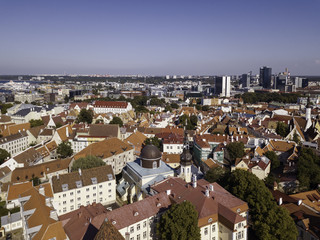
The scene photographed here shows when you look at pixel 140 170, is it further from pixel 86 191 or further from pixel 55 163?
pixel 55 163

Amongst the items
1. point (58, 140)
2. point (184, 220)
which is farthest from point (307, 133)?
point (58, 140)

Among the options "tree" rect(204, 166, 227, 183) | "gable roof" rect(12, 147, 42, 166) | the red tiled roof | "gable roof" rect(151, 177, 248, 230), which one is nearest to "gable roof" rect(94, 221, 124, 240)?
"gable roof" rect(151, 177, 248, 230)

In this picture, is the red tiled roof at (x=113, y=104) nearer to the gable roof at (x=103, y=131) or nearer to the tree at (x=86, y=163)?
the gable roof at (x=103, y=131)

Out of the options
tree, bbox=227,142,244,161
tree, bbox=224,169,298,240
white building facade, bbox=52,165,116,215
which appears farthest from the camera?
tree, bbox=227,142,244,161

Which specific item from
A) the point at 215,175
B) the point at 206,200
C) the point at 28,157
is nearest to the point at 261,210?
the point at 206,200

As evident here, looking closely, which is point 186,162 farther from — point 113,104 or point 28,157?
point 113,104

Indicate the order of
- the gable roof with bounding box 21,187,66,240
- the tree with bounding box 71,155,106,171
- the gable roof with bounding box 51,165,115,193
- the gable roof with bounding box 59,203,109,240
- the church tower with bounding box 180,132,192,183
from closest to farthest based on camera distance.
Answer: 1. the gable roof with bounding box 59,203,109,240
2. the gable roof with bounding box 21,187,66,240
3. the gable roof with bounding box 51,165,115,193
4. the church tower with bounding box 180,132,192,183
5. the tree with bounding box 71,155,106,171

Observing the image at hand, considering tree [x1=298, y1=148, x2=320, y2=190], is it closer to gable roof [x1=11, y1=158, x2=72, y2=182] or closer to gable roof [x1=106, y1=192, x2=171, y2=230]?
gable roof [x1=106, y1=192, x2=171, y2=230]
